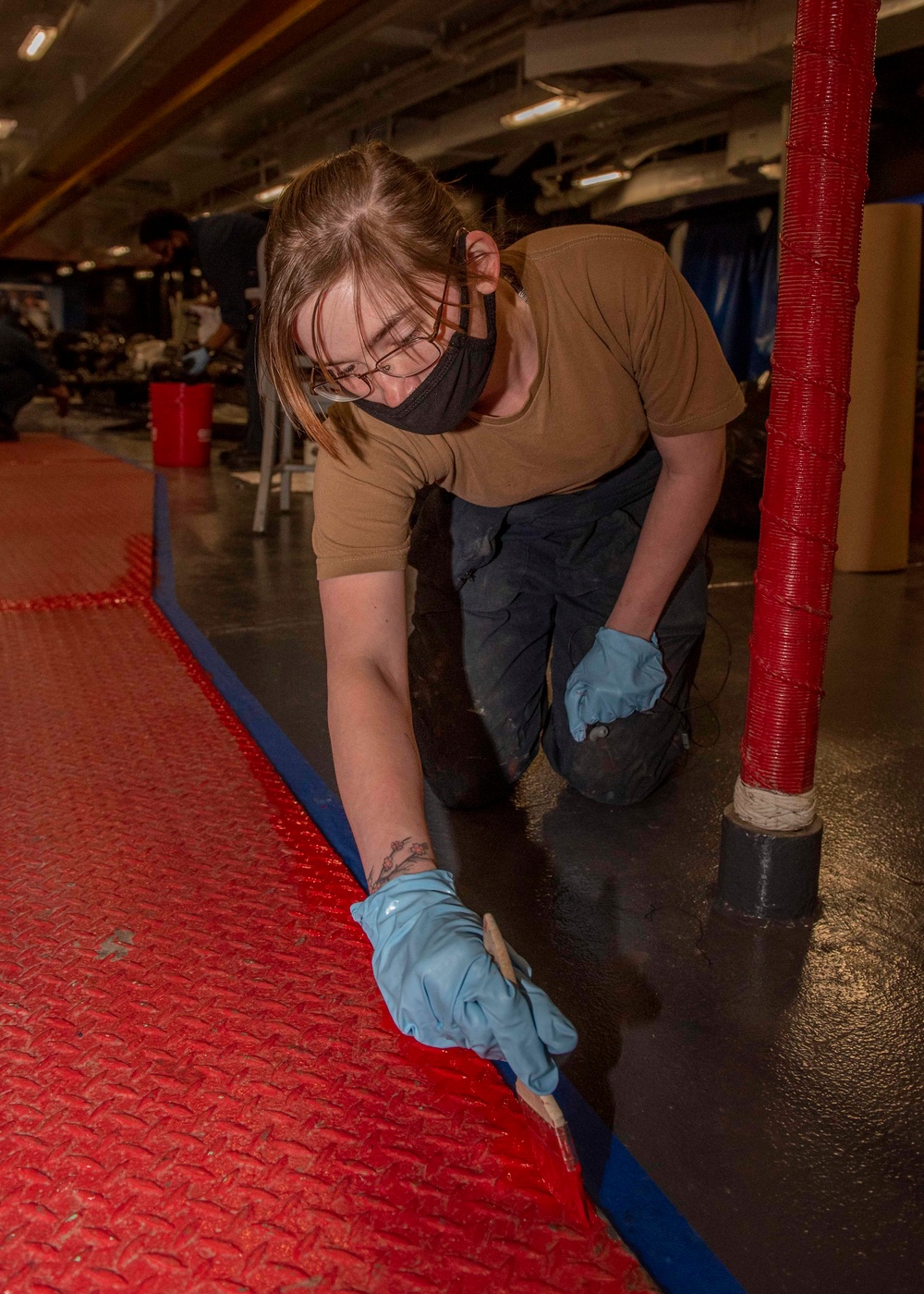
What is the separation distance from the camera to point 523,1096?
0.95 meters

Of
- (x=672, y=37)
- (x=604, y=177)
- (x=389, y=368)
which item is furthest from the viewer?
(x=604, y=177)

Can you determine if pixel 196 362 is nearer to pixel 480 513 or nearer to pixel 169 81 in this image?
pixel 169 81

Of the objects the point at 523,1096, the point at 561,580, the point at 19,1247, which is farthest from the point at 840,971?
the point at 19,1247

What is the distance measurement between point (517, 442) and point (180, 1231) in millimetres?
1123

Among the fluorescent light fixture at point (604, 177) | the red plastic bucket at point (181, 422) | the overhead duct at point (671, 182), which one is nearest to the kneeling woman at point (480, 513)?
the red plastic bucket at point (181, 422)

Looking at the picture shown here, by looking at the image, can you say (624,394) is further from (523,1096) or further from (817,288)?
(523,1096)

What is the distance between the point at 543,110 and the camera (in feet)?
28.0

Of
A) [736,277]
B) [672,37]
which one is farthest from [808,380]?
[736,277]

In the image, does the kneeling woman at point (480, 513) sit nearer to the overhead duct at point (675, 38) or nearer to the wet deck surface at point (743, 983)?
the wet deck surface at point (743, 983)

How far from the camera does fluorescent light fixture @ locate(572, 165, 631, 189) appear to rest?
34.1 ft

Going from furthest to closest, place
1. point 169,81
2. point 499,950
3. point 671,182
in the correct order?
point 671,182, point 169,81, point 499,950

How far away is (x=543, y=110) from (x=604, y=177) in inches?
89.5

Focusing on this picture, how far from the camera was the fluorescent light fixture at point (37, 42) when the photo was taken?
9.16 m

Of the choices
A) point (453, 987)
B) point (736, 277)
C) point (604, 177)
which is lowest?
point (453, 987)
